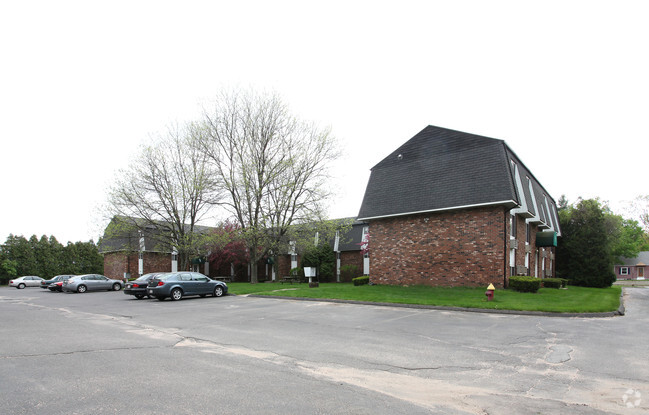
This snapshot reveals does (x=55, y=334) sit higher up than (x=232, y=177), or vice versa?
(x=232, y=177)

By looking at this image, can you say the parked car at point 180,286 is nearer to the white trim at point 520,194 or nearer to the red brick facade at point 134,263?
the white trim at point 520,194

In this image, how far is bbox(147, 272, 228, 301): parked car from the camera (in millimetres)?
19406

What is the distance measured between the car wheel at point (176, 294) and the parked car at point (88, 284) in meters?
13.4

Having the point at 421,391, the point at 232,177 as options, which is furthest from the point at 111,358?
the point at 232,177

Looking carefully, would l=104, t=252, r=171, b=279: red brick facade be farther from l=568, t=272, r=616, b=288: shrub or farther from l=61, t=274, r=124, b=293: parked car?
l=568, t=272, r=616, b=288: shrub

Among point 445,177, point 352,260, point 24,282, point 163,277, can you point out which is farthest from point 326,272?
point 24,282

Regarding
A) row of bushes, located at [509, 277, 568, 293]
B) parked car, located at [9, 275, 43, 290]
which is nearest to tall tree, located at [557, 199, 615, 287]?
row of bushes, located at [509, 277, 568, 293]

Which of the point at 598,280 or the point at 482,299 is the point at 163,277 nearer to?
the point at 482,299

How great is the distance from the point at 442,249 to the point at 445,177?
3.95 m

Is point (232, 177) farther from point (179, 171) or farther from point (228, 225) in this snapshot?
point (228, 225)

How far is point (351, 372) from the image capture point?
6.04 meters

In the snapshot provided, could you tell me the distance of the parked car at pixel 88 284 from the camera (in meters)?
28.5

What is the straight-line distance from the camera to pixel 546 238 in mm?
26719

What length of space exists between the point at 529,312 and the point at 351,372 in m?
9.43
